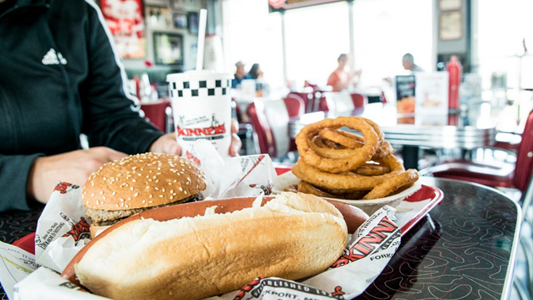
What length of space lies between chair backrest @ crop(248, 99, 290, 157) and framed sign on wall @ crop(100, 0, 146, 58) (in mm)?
8030

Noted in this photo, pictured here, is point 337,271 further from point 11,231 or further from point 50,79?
point 50,79

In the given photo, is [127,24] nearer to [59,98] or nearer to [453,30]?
[453,30]

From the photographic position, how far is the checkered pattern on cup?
118cm

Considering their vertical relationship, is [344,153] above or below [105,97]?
below

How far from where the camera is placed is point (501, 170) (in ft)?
9.05

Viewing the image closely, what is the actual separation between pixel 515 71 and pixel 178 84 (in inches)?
369

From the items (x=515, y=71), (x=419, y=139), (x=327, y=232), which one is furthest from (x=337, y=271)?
(x=515, y=71)

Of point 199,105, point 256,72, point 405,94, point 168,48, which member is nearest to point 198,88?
point 199,105

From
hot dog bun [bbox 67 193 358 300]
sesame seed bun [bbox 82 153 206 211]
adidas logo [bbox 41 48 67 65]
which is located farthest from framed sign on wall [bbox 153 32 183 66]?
hot dog bun [bbox 67 193 358 300]

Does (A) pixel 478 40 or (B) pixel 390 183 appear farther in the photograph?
(A) pixel 478 40

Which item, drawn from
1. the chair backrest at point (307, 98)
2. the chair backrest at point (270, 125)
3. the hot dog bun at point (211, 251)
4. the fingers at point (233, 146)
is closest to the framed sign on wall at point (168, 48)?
the chair backrest at point (307, 98)

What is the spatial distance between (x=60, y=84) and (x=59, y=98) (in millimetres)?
61

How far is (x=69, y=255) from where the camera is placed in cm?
69

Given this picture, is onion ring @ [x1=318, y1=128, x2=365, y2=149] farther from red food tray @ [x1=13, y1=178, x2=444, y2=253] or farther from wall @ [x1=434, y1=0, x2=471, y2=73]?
wall @ [x1=434, y1=0, x2=471, y2=73]
